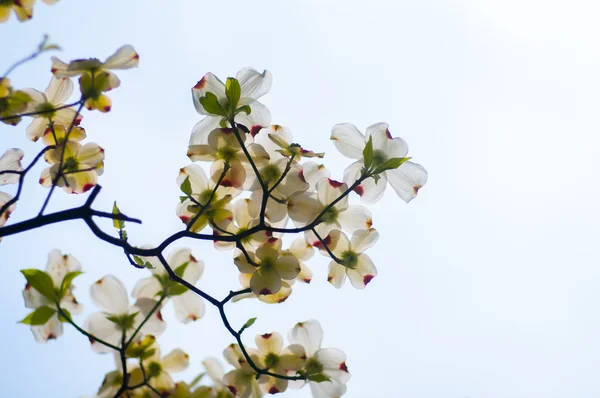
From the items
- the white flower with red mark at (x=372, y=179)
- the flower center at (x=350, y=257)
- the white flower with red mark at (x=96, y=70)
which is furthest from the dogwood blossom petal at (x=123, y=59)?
the flower center at (x=350, y=257)

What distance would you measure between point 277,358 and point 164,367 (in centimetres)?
19

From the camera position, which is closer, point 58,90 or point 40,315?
point 40,315

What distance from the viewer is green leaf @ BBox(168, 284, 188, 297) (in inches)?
34.3

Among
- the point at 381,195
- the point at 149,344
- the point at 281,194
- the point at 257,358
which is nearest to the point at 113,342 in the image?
the point at 149,344

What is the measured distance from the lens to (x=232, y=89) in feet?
3.15

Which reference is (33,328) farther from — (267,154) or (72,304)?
(267,154)

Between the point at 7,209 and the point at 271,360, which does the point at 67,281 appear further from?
the point at 271,360

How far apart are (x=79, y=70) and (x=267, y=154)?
31cm

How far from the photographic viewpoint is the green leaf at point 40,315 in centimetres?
80

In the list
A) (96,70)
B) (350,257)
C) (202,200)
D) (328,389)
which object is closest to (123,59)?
(96,70)

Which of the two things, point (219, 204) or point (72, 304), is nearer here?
point (72, 304)

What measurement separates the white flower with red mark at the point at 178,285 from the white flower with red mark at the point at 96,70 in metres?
0.26

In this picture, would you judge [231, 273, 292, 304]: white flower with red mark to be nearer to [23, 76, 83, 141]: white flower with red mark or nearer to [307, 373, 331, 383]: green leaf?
[307, 373, 331, 383]: green leaf

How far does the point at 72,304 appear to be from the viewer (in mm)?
828
